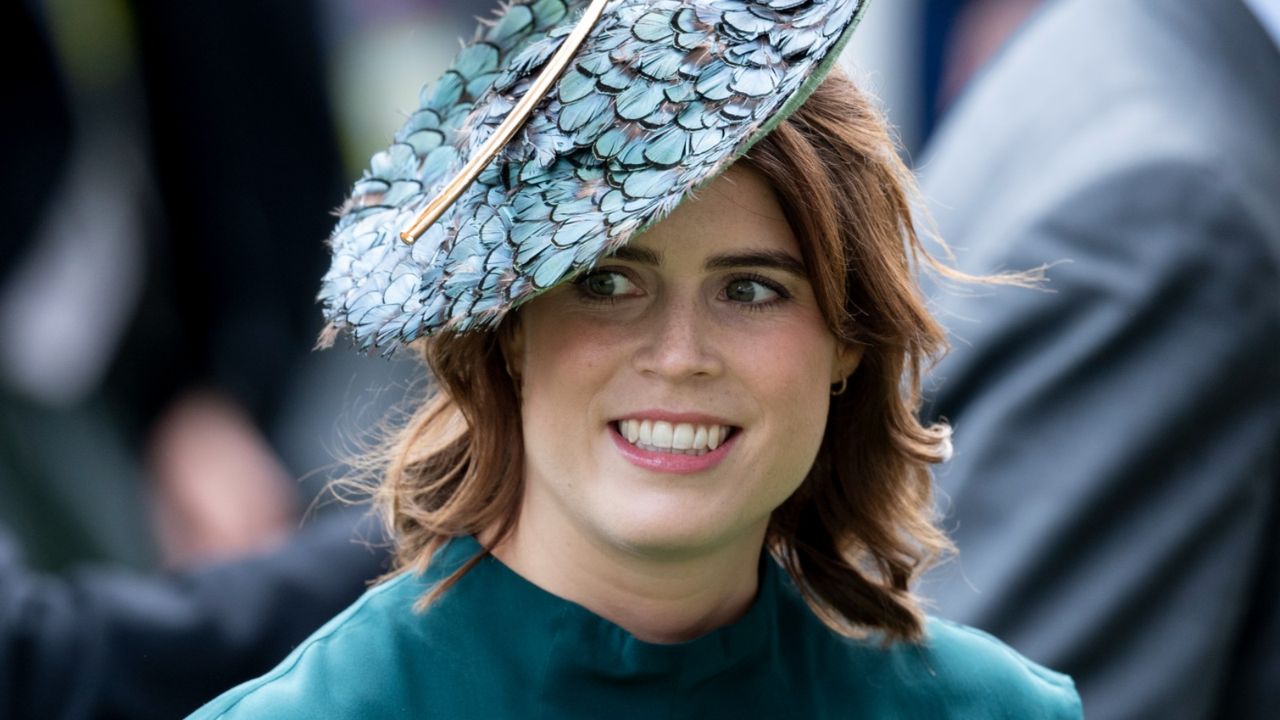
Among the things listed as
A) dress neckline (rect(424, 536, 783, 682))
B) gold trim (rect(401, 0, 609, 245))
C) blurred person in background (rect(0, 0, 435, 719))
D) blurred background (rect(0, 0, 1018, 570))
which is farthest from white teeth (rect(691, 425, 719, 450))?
blurred background (rect(0, 0, 1018, 570))

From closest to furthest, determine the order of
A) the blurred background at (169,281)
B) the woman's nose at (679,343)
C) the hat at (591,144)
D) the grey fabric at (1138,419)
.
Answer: the hat at (591,144) → the woman's nose at (679,343) → the grey fabric at (1138,419) → the blurred background at (169,281)

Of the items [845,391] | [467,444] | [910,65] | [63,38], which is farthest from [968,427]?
[910,65]

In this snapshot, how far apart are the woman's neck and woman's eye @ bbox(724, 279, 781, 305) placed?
278mm

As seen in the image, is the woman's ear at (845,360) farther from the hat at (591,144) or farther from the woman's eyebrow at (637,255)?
the hat at (591,144)

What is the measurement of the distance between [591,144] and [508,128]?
0.28ft

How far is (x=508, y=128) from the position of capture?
187cm

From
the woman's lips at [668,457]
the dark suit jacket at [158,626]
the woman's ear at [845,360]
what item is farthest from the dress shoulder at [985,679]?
the dark suit jacket at [158,626]

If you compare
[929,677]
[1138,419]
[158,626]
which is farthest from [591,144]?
[158,626]

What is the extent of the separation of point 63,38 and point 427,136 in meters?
2.60

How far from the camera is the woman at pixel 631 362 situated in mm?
1863

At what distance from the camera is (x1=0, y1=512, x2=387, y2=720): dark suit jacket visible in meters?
3.14

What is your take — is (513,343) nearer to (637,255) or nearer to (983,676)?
(637,255)

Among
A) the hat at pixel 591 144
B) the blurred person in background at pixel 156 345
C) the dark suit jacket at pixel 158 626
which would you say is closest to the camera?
the hat at pixel 591 144

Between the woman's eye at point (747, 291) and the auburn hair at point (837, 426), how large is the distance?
58 mm
